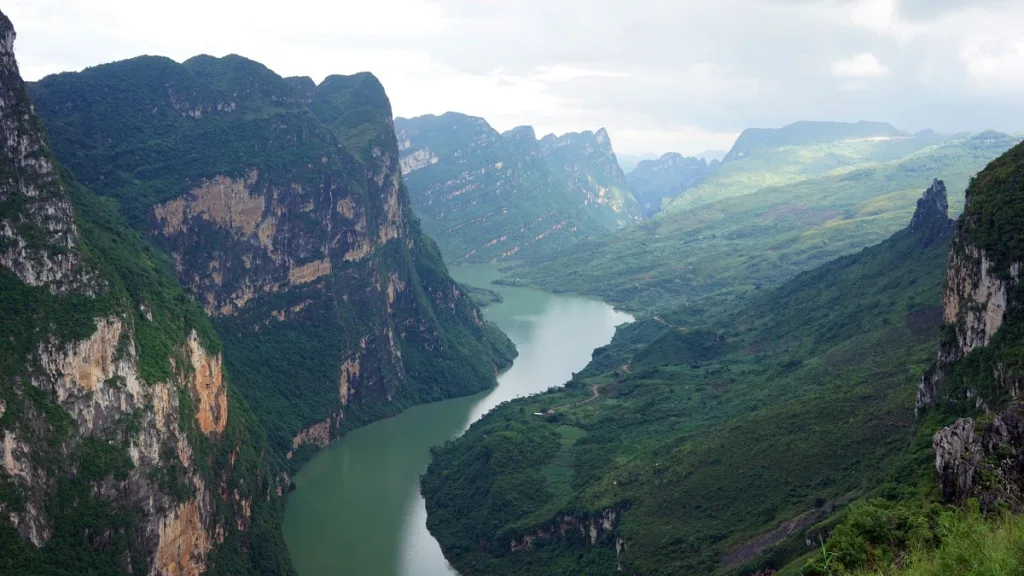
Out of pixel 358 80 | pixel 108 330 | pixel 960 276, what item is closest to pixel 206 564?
pixel 108 330

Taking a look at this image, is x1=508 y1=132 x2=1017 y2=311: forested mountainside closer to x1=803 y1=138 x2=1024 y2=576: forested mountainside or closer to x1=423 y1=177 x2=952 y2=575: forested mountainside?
x1=423 y1=177 x2=952 y2=575: forested mountainside

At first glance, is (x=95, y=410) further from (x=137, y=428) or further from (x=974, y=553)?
(x=974, y=553)

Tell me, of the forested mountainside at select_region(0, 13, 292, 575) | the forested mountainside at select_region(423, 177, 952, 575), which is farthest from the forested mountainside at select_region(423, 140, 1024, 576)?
the forested mountainside at select_region(0, 13, 292, 575)

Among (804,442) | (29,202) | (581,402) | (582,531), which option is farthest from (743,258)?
(29,202)

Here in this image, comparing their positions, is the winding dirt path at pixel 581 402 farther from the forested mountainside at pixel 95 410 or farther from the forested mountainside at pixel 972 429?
the forested mountainside at pixel 972 429

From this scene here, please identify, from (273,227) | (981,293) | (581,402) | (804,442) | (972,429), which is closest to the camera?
(972,429)
